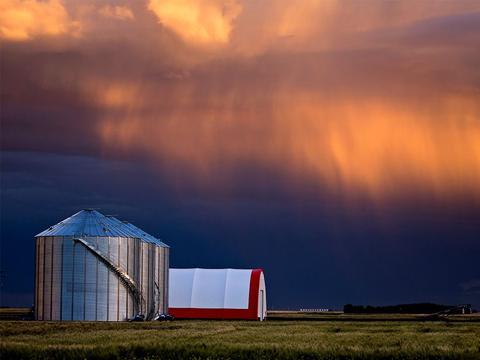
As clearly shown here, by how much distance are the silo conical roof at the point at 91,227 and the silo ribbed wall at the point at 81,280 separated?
881 mm

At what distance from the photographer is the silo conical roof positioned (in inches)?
3575

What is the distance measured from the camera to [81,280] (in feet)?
290

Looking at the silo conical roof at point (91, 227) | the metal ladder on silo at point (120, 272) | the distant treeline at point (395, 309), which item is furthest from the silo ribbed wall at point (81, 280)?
the distant treeline at point (395, 309)

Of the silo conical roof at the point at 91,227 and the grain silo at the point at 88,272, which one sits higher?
the silo conical roof at the point at 91,227

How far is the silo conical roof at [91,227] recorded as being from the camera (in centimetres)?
9081

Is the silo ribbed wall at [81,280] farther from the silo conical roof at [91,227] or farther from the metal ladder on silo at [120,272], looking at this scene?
the silo conical roof at [91,227]

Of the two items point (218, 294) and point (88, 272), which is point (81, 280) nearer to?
point (88, 272)

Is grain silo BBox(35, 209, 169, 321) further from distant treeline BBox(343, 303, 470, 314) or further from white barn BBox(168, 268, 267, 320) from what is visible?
distant treeline BBox(343, 303, 470, 314)

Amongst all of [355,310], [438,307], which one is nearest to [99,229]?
[355,310]

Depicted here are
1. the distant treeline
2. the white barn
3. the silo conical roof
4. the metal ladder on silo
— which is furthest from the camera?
the distant treeline

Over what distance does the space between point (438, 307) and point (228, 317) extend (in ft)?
240

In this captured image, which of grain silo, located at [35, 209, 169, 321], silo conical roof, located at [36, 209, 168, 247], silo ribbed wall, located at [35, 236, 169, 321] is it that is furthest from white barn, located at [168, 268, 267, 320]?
silo ribbed wall, located at [35, 236, 169, 321]

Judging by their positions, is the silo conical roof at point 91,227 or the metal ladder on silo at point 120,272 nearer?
the metal ladder on silo at point 120,272

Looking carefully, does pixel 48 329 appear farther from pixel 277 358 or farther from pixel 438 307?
pixel 438 307
